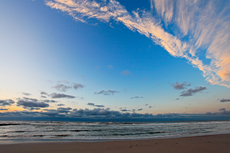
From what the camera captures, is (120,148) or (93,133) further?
(93,133)

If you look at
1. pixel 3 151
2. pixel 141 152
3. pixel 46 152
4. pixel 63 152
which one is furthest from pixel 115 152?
pixel 3 151

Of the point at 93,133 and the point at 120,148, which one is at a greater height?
the point at 120,148

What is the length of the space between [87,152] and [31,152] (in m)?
5.15

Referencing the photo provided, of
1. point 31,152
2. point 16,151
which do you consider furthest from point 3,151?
point 31,152

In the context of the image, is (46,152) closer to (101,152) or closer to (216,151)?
(101,152)

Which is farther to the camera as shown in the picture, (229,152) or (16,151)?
(16,151)

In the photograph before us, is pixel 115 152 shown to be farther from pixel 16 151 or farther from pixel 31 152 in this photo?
pixel 16 151

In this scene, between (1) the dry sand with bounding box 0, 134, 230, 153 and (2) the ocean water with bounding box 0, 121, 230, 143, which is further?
(2) the ocean water with bounding box 0, 121, 230, 143

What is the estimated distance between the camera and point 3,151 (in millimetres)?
10914

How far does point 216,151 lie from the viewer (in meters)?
10.2

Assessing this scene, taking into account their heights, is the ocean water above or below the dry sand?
below

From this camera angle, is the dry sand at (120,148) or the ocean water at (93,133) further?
the ocean water at (93,133)

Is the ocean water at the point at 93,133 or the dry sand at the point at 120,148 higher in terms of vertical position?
the dry sand at the point at 120,148

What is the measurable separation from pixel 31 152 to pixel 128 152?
28.5 ft
